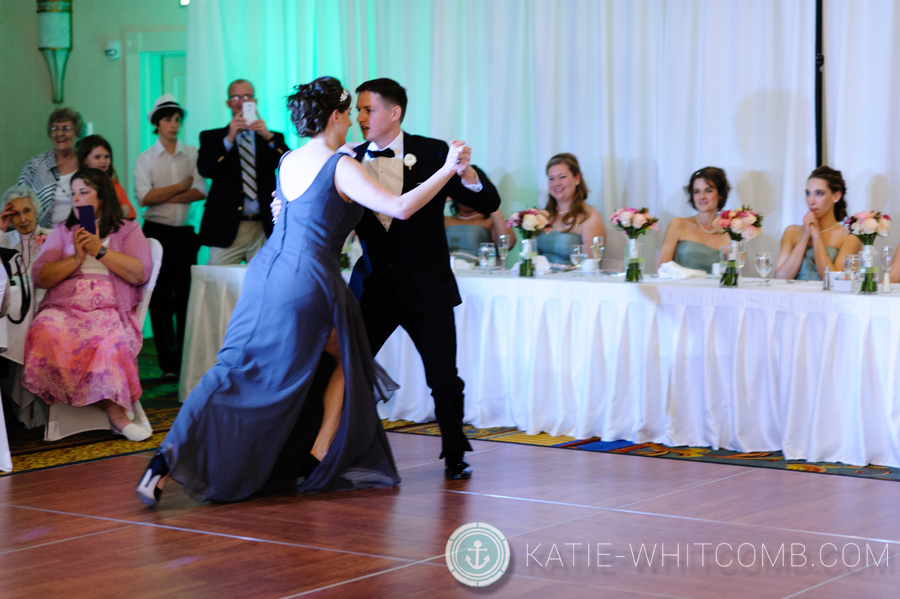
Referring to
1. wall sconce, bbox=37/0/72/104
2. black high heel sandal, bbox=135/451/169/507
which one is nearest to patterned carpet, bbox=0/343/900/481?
black high heel sandal, bbox=135/451/169/507

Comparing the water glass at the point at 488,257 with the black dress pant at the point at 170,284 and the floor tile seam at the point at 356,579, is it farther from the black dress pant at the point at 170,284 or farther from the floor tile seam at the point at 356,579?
the floor tile seam at the point at 356,579

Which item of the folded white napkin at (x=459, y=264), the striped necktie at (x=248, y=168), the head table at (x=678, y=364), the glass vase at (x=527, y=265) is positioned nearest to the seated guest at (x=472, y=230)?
the folded white napkin at (x=459, y=264)

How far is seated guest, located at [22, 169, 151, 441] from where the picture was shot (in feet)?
16.1

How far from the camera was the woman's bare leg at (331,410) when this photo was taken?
3.71 meters

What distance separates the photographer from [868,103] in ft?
18.0

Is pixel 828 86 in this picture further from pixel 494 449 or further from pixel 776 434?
pixel 494 449

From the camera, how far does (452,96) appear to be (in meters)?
6.84

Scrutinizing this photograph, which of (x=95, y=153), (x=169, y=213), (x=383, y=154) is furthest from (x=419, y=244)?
(x=169, y=213)

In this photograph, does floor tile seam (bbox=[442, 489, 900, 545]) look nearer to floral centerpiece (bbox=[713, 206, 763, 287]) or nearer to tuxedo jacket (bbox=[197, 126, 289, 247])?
floral centerpiece (bbox=[713, 206, 763, 287])

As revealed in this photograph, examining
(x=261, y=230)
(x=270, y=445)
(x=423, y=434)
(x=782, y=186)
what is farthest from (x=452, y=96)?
(x=270, y=445)

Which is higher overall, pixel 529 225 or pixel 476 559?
pixel 529 225

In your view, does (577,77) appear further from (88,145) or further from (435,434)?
(88,145)

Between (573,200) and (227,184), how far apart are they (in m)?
2.14

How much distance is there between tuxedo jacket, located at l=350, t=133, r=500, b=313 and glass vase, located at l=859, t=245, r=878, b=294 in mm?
1606
